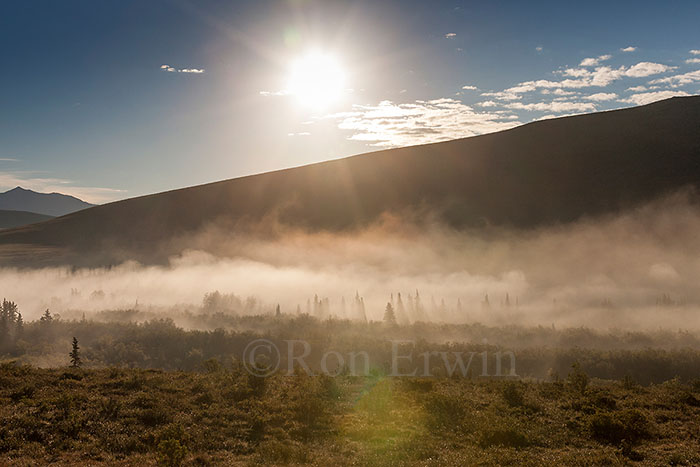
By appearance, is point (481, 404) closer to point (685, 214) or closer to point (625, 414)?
point (625, 414)

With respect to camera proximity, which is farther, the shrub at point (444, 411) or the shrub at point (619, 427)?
the shrub at point (444, 411)

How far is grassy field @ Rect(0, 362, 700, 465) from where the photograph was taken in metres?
21.4

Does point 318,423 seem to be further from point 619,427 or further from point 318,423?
point 619,427

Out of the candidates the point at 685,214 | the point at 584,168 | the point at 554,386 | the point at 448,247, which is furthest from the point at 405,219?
the point at 554,386

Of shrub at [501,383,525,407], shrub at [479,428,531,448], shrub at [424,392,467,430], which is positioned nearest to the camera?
shrub at [479,428,531,448]

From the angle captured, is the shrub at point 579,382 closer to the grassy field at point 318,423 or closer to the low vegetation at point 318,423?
the low vegetation at point 318,423

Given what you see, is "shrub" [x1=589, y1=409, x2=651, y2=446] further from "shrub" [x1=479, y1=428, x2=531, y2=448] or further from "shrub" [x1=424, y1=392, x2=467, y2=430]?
"shrub" [x1=424, y1=392, x2=467, y2=430]

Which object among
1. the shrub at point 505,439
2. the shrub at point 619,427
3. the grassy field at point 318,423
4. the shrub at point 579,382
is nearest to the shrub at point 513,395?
the grassy field at point 318,423

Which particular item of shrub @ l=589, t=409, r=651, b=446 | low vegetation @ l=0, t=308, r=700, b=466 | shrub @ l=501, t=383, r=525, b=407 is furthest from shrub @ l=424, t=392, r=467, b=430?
shrub @ l=589, t=409, r=651, b=446

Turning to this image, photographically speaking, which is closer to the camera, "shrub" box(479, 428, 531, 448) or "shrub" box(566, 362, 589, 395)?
"shrub" box(479, 428, 531, 448)

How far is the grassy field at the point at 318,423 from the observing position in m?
21.4

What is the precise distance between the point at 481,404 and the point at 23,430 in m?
27.6

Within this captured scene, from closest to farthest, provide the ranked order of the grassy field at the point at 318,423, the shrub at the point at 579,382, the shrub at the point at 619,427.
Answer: the grassy field at the point at 318,423 < the shrub at the point at 619,427 < the shrub at the point at 579,382

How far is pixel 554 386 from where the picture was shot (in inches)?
1505
